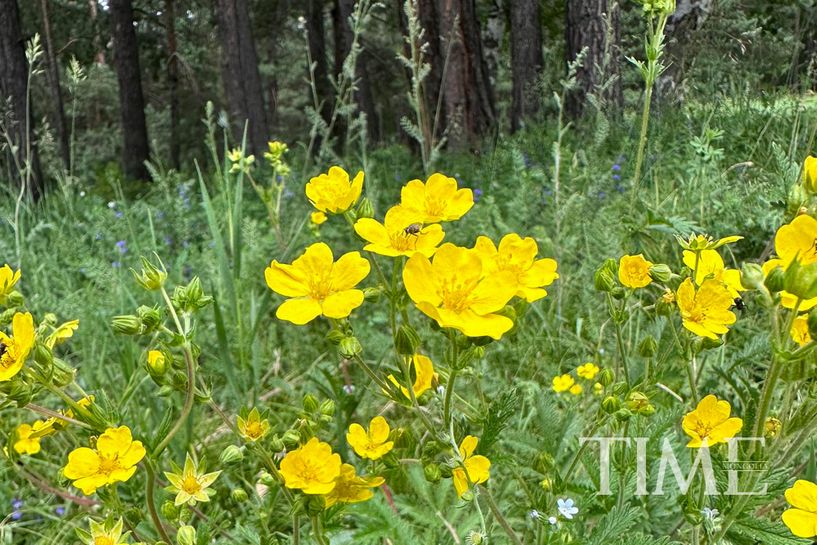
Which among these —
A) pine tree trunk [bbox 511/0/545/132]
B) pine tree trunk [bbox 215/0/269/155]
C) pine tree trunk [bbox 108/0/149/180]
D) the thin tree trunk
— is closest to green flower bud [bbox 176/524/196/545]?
pine tree trunk [bbox 511/0/545/132]

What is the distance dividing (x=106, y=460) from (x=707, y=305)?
0.78 meters

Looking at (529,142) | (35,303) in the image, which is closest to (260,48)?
(529,142)

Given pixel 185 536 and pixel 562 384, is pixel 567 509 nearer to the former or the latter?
pixel 185 536

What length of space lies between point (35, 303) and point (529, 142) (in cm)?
307

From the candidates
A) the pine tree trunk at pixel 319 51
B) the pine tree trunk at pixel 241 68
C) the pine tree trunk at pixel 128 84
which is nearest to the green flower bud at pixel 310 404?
the pine tree trunk at pixel 241 68

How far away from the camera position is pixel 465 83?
5551 millimetres

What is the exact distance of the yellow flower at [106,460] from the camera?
0.77m

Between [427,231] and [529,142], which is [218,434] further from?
[529,142]

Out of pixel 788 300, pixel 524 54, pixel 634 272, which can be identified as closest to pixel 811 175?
pixel 788 300

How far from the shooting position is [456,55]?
545cm

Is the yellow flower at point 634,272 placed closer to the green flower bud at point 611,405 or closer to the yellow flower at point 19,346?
the green flower bud at point 611,405

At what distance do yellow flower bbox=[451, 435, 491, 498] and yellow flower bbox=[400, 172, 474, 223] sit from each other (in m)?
0.28

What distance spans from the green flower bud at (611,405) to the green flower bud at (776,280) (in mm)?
284

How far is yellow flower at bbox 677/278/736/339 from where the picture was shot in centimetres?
85
